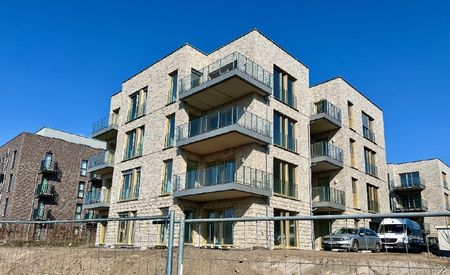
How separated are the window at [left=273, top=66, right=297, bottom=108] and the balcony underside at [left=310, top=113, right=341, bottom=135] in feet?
7.11

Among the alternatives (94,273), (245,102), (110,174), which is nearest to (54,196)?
(110,174)

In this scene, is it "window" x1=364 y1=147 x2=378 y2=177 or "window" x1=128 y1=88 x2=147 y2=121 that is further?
"window" x1=364 y1=147 x2=378 y2=177

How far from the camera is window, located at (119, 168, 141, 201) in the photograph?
88.1ft

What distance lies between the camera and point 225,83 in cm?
2180

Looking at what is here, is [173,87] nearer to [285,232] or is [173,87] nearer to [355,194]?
[285,232]

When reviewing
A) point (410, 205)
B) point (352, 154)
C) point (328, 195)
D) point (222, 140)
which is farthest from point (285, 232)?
point (410, 205)

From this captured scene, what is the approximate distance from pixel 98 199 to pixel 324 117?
1847 cm

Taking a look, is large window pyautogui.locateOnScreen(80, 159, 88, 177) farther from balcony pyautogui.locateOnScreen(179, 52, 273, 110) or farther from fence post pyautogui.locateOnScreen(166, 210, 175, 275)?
fence post pyautogui.locateOnScreen(166, 210, 175, 275)

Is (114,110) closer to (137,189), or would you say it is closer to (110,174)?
(110,174)

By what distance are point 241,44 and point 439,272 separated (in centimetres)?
1941

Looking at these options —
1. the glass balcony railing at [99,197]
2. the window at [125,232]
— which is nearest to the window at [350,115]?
the window at [125,232]

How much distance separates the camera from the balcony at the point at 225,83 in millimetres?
21594

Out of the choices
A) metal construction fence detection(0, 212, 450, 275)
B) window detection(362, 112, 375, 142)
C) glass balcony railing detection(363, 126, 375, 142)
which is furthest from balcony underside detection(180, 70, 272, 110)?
window detection(362, 112, 375, 142)

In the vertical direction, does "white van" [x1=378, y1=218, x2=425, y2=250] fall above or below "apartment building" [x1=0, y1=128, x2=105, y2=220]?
below
